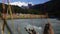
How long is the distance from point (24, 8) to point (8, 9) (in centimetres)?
9

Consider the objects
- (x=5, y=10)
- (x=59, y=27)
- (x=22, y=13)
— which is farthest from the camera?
(x=59, y=27)

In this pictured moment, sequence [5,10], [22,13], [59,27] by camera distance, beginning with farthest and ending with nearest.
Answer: [59,27], [22,13], [5,10]

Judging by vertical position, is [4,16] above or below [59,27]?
above

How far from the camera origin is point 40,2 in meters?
0.31

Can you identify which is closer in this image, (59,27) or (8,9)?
(8,9)

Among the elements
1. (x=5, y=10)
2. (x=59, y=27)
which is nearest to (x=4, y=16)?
(x=5, y=10)

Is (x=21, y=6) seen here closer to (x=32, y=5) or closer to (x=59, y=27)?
(x=32, y=5)

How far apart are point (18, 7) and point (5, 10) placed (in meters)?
0.10

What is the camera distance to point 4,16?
25 cm

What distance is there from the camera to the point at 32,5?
1.05ft

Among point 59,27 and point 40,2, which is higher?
point 40,2

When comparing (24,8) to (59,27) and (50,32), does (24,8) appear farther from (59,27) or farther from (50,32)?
(59,27)

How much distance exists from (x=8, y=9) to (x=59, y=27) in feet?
1.62

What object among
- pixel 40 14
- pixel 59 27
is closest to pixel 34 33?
pixel 40 14
